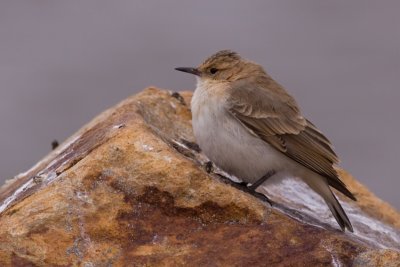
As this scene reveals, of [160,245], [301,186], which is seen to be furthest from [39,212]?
[301,186]

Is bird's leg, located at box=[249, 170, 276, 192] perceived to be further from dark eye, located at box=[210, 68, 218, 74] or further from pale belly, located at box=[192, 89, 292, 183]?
dark eye, located at box=[210, 68, 218, 74]

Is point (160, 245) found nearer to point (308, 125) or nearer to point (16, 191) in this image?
point (16, 191)

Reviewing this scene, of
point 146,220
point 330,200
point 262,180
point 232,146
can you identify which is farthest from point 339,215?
point 146,220

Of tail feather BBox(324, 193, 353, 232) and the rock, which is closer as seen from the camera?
the rock

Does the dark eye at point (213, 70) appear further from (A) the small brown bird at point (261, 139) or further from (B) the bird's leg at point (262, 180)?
(B) the bird's leg at point (262, 180)

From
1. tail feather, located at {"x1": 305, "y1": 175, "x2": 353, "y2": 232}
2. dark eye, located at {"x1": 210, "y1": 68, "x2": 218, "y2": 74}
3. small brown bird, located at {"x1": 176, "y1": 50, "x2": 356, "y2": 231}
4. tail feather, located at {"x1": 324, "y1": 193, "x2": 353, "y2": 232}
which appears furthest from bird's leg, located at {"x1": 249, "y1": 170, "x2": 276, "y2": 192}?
dark eye, located at {"x1": 210, "y1": 68, "x2": 218, "y2": 74}
